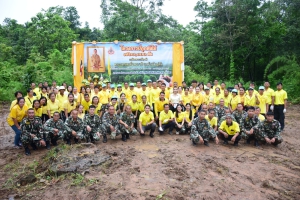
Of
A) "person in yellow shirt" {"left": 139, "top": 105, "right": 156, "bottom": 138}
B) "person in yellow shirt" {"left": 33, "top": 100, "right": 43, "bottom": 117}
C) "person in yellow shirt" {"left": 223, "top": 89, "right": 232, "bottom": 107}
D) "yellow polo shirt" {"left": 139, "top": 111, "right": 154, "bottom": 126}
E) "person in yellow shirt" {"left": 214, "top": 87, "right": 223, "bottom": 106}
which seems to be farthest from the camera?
"person in yellow shirt" {"left": 214, "top": 87, "right": 223, "bottom": 106}

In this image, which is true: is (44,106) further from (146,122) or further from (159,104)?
(159,104)

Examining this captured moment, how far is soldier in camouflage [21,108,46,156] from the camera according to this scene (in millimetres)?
6297

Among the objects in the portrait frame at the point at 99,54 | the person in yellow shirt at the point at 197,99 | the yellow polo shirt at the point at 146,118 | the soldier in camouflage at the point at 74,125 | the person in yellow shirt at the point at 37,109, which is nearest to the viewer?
the soldier in camouflage at the point at 74,125

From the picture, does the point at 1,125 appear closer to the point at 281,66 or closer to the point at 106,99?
the point at 106,99

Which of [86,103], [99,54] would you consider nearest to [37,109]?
[86,103]

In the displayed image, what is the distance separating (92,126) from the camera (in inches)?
269

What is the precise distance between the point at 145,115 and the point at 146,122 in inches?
8.6

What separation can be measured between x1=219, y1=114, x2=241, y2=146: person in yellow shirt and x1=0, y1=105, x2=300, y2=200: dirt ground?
231mm

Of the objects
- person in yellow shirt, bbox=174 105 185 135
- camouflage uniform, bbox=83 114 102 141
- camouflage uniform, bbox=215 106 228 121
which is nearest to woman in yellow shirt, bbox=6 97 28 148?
camouflage uniform, bbox=83 114 102 141

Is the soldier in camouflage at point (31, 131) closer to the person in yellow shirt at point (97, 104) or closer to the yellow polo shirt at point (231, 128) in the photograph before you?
the person in yellow shirt at point (97, 104)

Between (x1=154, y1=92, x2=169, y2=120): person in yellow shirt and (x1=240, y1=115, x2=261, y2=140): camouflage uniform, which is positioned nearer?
(x1=240, y1=115, x2=261, y2=140): camouflage uniform

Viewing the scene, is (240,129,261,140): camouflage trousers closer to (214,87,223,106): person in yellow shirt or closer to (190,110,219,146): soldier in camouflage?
(190,110,219,146): soldier in camouflage

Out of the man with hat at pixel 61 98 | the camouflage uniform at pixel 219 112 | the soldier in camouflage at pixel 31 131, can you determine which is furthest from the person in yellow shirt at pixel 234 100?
the soldier in camouflage at pixel 31 131

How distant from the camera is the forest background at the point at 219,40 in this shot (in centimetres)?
1545
